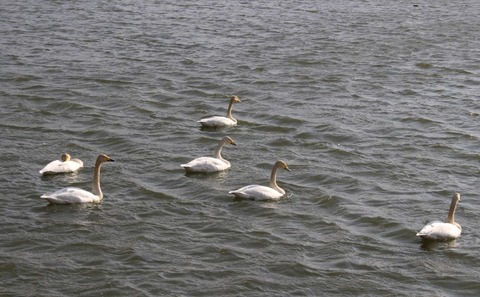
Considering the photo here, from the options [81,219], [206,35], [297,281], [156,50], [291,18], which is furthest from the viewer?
[291,18]

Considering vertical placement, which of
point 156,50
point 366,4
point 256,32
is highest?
point 366,4

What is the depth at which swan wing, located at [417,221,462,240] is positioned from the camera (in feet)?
51.1

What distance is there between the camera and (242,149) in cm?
2009

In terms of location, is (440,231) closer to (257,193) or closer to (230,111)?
(257,193)

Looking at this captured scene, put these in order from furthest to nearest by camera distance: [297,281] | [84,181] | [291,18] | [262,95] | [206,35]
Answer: [291,18], [206,35], [262,95], [84,181], [297,281]

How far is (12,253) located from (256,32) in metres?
17.4

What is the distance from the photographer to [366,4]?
37.1 m

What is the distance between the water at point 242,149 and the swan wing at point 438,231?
0.16m

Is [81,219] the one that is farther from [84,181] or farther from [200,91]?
[200,91]

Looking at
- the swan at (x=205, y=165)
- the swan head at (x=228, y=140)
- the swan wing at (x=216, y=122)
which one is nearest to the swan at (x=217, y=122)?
the swan wing at (x=216, y=122)

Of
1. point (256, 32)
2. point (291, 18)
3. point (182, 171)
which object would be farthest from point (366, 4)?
point (182, 171)

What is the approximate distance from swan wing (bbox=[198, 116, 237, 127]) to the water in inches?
9.2

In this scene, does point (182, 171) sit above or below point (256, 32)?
below

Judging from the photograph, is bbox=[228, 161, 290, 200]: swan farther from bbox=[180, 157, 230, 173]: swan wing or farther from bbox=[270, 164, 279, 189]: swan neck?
bbox=[180, 157, 230, 173]: swan wing
